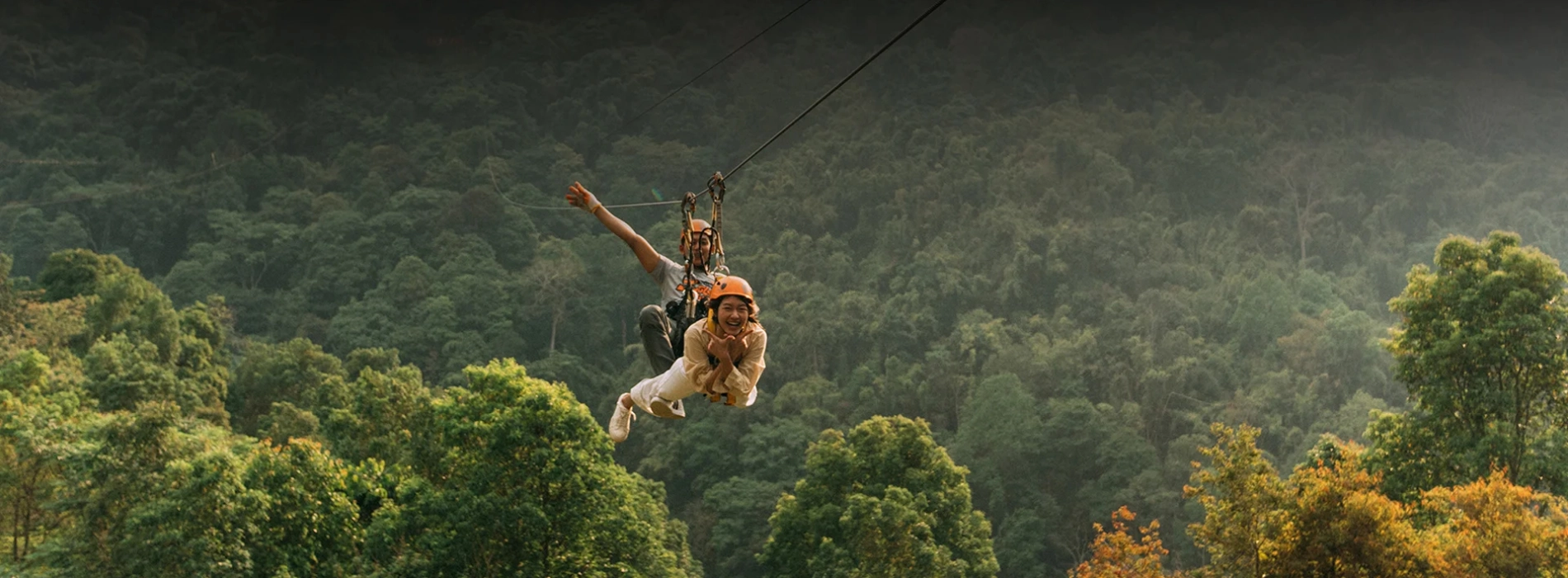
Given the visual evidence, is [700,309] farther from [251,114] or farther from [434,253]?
[251,114]

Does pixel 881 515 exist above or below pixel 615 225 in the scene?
above

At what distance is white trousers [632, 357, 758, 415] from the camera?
1223 centimetres

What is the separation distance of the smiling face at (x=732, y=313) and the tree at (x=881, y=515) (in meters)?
31.4

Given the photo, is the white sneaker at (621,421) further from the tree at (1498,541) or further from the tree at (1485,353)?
the tree at (1485,353)

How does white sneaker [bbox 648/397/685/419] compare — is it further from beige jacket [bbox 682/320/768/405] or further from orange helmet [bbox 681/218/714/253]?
orange helmet [bbox 681/218/714/253]

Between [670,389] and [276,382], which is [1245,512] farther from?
[276,382]

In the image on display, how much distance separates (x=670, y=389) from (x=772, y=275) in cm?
9241

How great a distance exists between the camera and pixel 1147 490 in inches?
3017

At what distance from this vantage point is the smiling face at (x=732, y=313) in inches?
450

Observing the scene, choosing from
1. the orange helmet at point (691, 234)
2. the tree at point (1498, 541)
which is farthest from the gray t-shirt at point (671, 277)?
the tree at point (1498, 541)

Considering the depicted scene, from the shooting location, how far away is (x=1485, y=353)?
37.1 metres

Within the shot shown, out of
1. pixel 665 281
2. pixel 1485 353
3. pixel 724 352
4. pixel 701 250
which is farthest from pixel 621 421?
pixel 1485 353

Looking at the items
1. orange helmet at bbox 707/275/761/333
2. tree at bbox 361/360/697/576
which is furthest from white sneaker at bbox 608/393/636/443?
tree at bbox 361/360/697/576

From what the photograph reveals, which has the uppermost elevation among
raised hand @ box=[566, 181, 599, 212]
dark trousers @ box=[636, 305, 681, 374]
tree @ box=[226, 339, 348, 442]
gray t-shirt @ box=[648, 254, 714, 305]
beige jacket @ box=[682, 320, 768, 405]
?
tree @ box=[226, 339, 348, 442]
